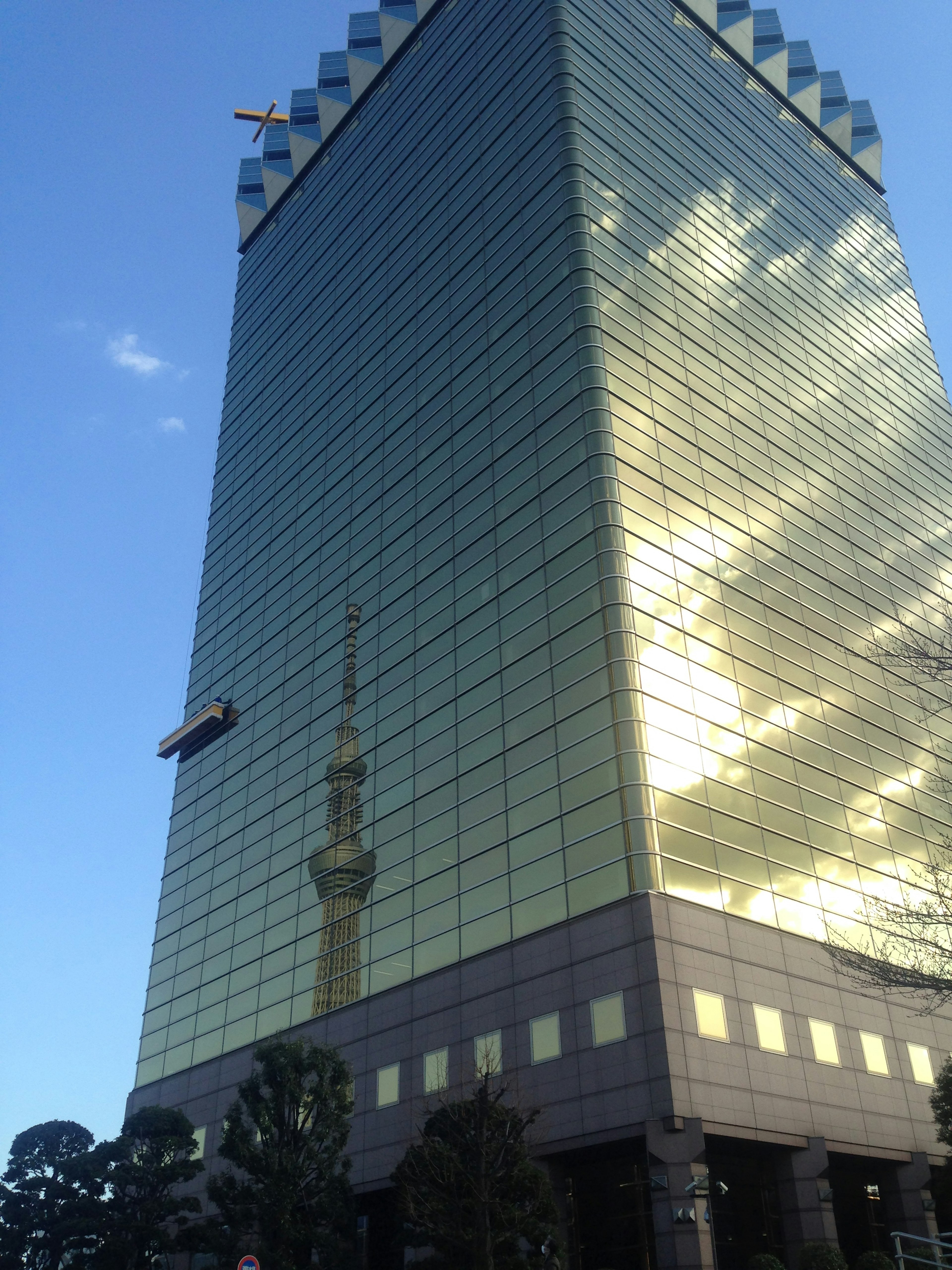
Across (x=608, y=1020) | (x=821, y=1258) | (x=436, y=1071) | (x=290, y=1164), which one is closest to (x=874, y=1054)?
(x=821, y=1258)

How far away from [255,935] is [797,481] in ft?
116

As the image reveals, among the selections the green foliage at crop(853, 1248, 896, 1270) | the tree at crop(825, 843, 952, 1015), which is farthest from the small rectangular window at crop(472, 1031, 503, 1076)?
the green foliage at crop(853, 1248, 896, 1270)

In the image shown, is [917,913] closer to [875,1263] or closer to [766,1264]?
[766,1264]

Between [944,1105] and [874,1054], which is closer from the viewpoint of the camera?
[944,1105]

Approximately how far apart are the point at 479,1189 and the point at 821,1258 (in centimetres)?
1139

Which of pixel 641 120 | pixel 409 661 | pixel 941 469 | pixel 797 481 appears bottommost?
pixel 409 661

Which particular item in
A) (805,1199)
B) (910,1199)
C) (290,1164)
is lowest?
(805,1199)

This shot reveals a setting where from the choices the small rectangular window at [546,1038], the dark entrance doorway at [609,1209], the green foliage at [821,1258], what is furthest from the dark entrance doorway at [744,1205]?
the small rectangular window at [546,1038]

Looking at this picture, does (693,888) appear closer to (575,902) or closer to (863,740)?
(575,902)

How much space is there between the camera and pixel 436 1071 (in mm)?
40094

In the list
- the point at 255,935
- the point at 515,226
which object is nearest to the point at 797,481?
the point at 515,226

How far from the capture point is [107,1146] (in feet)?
145

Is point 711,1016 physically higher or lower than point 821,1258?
higher

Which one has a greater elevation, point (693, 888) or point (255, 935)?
point (255, 935)
